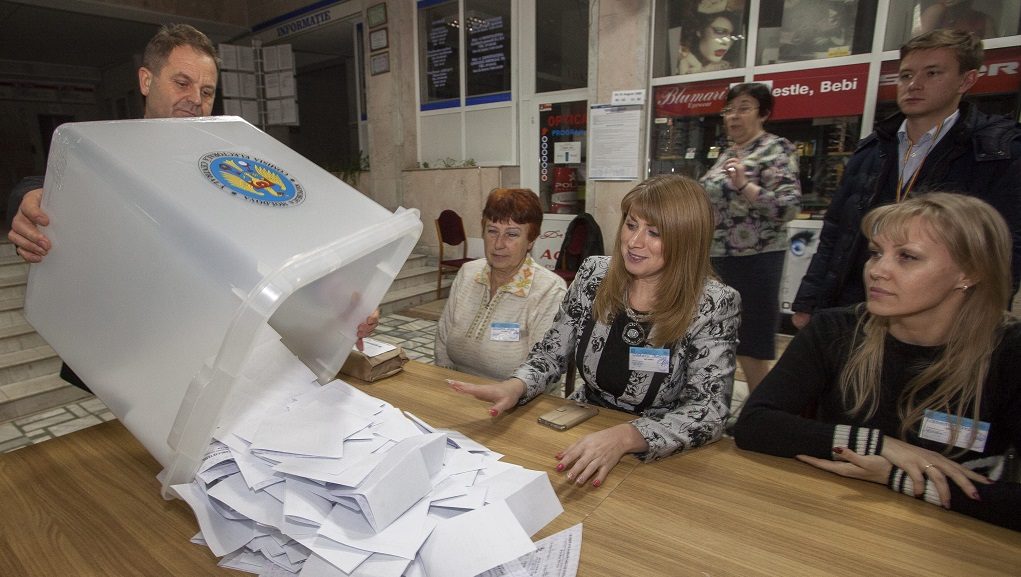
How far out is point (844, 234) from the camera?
216 centimetres

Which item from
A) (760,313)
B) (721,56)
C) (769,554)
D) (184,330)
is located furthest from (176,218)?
(721,56)

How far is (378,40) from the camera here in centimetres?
728

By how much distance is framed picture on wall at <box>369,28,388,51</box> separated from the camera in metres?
7.19

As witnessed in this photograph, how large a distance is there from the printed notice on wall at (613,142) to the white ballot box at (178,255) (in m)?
4.71

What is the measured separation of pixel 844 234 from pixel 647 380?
130cm

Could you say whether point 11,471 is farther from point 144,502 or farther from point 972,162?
point 972,162

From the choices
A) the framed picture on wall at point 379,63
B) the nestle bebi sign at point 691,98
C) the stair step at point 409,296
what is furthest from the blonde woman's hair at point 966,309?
the framed picture on wall at point 379,63

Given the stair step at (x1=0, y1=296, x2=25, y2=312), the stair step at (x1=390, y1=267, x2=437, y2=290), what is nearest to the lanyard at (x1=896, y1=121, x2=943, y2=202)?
the stair step at (x1=390, y1=267, x2=437, y2=290)

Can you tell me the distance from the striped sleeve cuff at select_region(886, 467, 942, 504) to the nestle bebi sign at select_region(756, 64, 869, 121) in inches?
161

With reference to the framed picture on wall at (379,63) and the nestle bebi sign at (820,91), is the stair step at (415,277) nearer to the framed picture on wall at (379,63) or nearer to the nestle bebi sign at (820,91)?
the framed picture on wall at (379,63)

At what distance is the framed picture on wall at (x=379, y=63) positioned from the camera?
7.24 metres

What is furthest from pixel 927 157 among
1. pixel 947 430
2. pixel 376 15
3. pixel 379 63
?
pixel 376 15

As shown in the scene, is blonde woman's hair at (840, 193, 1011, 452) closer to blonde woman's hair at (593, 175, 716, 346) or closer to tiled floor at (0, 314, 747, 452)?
blonde woman's hair at (593, 175, 716, 346)

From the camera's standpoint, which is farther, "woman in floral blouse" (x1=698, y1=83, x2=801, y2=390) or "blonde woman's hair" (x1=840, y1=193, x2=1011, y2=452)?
"woman in floral blouse" (x1=698, y1=83, x2=801, y2=390)
